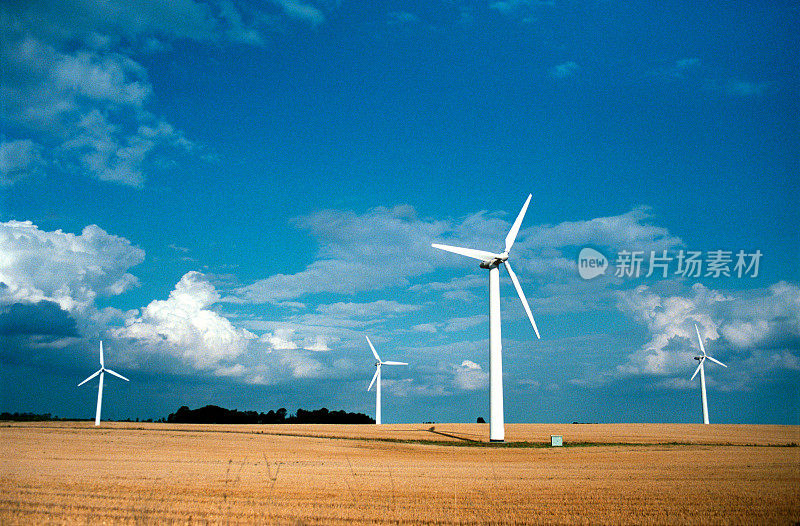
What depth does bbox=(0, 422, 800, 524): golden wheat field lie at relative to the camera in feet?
66.9

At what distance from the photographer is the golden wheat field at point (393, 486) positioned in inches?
803

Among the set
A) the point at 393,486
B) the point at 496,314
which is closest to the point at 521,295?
the point at 496,314

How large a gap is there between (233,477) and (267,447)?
82.7 ft

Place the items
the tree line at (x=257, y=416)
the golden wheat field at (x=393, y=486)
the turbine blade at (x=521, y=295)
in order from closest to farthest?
the golden wheat field at (x=393, y=486) < the turbine blade at (x=521, y=295) < the tree line at (x=257, y=416)

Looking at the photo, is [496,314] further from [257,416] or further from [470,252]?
[257,416]

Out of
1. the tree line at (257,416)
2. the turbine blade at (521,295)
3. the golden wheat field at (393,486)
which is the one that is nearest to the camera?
the golden wheat field at (393,486)

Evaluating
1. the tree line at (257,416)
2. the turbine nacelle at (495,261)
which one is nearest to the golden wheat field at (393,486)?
the turbine nacelle at (495,261)

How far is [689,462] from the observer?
42.4m

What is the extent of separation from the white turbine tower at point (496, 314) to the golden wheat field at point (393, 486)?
8.95 meters

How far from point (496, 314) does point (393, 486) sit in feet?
123

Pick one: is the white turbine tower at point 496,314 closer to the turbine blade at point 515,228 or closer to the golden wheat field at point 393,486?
the turbine blade at point 515,228

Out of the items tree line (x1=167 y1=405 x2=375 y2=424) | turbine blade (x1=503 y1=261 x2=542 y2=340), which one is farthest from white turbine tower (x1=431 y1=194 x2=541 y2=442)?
tree line (x1=167 y1=405 x2=375 y2=424)

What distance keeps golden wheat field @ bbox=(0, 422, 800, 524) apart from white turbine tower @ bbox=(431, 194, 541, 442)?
8.95 meters

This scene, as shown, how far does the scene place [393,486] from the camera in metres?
28.5
